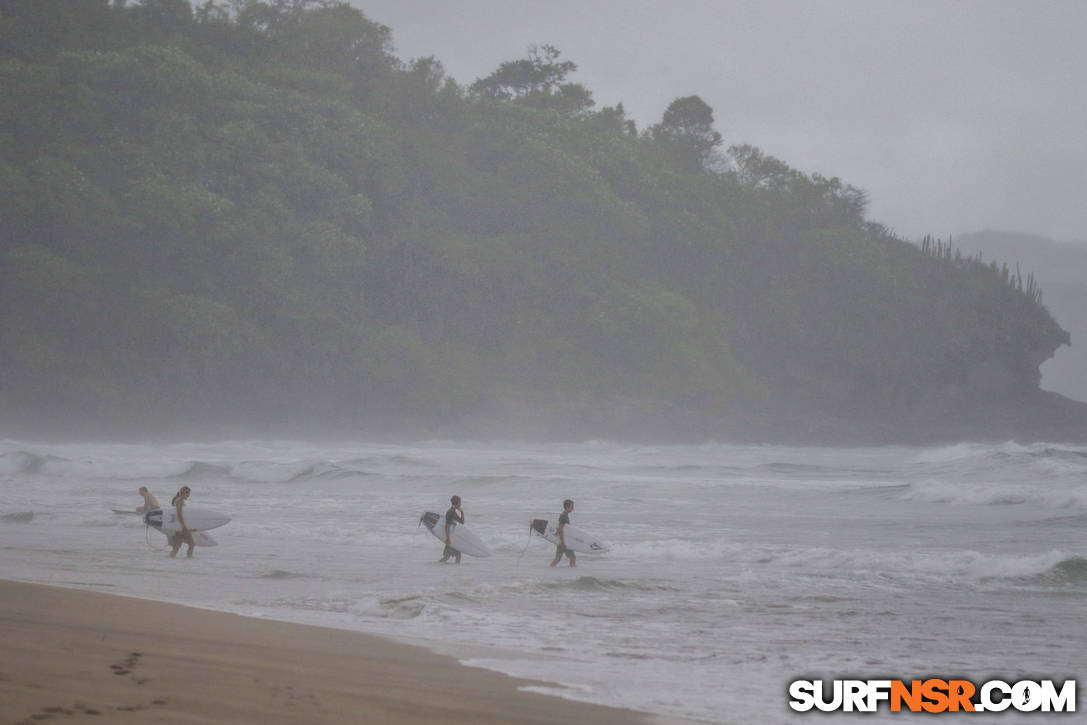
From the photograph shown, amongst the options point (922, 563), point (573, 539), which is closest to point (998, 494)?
point (922, 563)

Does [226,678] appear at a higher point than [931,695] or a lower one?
higher

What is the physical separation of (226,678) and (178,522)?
28.5 ft

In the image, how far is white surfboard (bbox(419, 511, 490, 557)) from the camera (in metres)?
13.4

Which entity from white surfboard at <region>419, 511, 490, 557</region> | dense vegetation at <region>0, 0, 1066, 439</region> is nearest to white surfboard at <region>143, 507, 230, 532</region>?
white surfboard at <region>419, 511, 490, 557</region>

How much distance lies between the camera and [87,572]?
419 inches

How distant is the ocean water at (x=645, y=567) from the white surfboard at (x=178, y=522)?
0.35 meters

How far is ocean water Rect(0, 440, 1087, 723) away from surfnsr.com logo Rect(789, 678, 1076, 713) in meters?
0.17

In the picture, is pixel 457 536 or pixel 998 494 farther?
pixel 998 494

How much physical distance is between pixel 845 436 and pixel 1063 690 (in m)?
45.2

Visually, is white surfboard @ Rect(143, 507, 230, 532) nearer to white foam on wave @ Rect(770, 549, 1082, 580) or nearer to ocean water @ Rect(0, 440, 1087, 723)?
ocean water @ Rect(0, 440, 1087, 723)

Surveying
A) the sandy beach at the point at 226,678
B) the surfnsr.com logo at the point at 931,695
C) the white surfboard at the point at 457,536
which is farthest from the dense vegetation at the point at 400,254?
the surfnsr.com logo at the point at 931,695

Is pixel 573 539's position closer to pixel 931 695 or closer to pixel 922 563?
pixel 922 563

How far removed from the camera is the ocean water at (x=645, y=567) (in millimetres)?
7188

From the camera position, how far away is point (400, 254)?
152 ft
